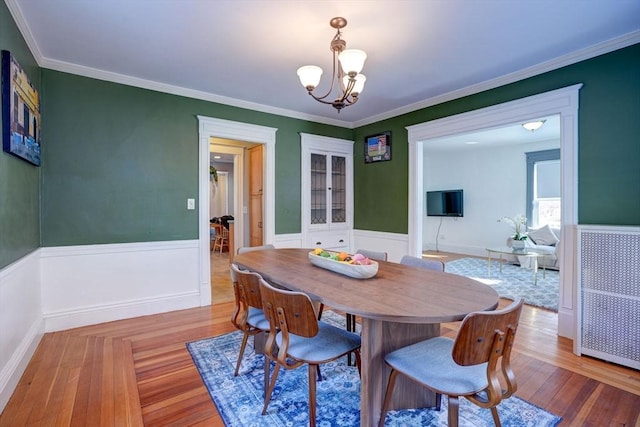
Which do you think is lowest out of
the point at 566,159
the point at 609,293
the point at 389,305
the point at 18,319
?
the point at 18,319

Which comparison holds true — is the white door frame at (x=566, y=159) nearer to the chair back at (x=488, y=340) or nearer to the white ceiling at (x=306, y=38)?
the white ceiling at (x=306, y=38)

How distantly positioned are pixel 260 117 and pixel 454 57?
2.48 meters

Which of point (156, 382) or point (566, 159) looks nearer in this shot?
point (156, 382)

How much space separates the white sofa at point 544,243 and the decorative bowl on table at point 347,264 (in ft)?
15.9

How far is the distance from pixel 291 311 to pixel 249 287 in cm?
45

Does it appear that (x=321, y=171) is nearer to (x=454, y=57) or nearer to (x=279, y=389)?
(x=454, y=57)

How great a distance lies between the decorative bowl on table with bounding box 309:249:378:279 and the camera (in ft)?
6.18

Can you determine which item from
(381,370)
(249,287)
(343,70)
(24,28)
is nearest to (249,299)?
(249,287)

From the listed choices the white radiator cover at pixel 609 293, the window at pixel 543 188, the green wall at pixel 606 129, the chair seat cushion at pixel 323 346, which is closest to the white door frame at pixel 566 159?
the green wall at pixel 606 129

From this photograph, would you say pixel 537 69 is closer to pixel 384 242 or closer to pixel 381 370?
pixel 384 242

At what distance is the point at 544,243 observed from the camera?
587 centimetres

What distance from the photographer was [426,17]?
2.21 metres

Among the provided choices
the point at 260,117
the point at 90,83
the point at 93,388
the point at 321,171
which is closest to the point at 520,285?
the point at 321,171

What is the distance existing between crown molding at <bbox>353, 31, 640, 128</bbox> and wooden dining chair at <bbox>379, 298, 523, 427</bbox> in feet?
8.63
